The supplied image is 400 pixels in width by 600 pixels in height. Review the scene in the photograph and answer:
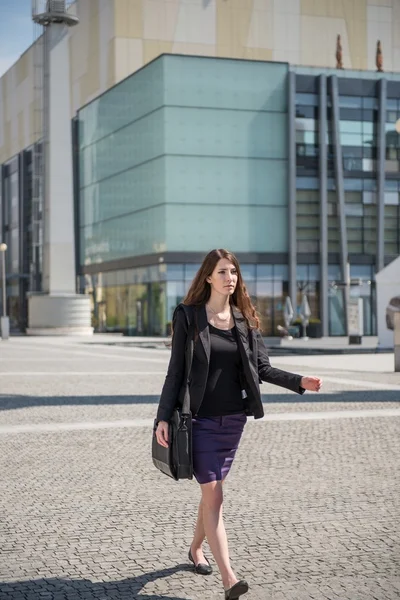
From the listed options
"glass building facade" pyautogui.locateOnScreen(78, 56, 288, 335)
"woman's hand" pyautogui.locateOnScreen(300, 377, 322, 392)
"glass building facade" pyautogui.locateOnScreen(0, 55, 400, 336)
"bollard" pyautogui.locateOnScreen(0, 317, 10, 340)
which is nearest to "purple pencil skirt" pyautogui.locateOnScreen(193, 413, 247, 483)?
"woman's hand" pyautogui.locateOnScreen(300, 377, 322, 392)

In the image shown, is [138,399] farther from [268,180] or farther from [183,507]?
[268,180]

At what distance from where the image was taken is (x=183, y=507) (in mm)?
7402

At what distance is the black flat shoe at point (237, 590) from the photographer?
481cm

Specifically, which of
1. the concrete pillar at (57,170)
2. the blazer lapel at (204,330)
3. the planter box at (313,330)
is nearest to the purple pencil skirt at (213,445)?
the blazer lapel at (204,330)

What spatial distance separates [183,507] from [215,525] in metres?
2.41

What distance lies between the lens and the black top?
514 centimetres

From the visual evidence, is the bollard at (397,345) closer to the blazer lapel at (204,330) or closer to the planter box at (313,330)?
the blazer lapel at (204,330)

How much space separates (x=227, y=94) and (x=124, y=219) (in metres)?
10.5

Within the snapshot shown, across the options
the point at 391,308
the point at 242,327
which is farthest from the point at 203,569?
the point at 391,308

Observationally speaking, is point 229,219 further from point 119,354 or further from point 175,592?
point 175,592

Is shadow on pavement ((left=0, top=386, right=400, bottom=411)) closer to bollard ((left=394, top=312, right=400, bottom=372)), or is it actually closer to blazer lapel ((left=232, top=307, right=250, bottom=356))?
bollard ((left=394, top=312, right=400, bottom=372))

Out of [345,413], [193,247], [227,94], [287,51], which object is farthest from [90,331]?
[345,413]

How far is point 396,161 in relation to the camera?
58000 mm

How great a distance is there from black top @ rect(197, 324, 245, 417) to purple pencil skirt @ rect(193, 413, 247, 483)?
1.6 inches
